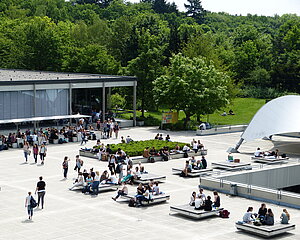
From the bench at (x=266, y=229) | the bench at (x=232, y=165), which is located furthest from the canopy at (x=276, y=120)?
the bench at (x=266, y=229)

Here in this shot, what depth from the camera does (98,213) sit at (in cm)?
2616

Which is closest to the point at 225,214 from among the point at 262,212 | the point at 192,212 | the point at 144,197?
the point at 192,212

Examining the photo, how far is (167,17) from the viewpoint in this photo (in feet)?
602

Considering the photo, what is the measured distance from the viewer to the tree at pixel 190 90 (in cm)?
5497

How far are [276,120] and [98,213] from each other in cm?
2059

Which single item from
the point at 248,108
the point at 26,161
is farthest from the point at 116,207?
the point at 248,108

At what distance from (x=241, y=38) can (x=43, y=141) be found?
8532cm

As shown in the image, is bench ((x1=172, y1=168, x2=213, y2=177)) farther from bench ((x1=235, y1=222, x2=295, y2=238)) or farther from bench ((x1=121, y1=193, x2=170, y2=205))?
bench ((x1=235, y1=222, x2=295, y2=238))

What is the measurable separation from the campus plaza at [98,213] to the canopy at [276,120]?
8474mm

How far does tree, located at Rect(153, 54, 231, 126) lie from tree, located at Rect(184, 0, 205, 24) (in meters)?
140

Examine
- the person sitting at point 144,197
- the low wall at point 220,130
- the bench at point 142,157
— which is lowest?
the person sitting at point 144,197

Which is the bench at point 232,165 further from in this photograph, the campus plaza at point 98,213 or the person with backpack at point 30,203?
the person with backpack at point 30,203

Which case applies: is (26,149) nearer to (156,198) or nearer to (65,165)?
(65,165)

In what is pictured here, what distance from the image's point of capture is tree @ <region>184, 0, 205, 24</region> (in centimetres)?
19341
